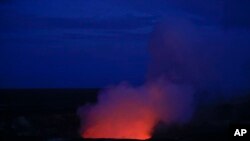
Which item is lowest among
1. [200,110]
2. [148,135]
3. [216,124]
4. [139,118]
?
[148,135]

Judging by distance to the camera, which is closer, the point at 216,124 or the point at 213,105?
the point at 216,124

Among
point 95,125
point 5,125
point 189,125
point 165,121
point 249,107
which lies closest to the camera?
point 95,125

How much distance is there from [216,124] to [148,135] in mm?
21840

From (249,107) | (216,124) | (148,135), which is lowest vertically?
(148,135)

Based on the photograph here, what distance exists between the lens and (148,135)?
5853 cm

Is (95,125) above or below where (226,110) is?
below

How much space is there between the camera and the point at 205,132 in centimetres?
6431

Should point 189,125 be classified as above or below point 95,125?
above

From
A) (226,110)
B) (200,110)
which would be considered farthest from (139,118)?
(226,110)

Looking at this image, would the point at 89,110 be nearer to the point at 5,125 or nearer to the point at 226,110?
the point at 5,125

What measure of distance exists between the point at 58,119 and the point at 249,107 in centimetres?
4956

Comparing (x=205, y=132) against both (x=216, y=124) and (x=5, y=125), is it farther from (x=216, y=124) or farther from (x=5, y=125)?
(x=5, y=125)

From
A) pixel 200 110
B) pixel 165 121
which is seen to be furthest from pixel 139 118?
pixel 200 110

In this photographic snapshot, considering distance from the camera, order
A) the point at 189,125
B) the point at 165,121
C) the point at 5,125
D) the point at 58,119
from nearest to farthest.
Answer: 1. the point at 165,121
2. the point at 189,125
3. the point at 5,125
4. the point at 58,119
